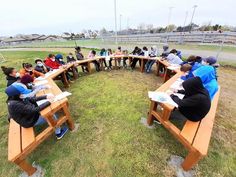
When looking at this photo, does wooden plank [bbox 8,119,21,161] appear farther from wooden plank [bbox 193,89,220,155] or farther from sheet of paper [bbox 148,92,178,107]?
wooden plank [bbox 193,89,220,155]

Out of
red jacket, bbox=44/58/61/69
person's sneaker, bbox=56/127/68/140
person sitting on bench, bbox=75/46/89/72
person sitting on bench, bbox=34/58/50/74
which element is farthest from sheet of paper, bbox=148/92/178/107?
person sitting on bench, bbox=75/46/89/72

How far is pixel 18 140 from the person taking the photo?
2.31m

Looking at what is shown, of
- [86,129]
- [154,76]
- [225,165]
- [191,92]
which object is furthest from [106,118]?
[154,76]

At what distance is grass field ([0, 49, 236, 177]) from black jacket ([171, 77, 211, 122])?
84 cm

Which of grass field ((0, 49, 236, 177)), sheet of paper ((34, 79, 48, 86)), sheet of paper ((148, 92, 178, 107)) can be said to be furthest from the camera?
sheet of paper ((34, 79, 48, 86))

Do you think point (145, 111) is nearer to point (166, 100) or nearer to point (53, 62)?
point (166, 100)

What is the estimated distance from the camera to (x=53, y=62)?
228 inches

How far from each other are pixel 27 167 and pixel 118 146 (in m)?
1.66

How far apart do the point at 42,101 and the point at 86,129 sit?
1.20 meters

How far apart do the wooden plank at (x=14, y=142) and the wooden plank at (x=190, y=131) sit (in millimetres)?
2694

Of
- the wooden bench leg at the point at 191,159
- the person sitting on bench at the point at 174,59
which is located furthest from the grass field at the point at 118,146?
the person sitting on bench at the point at 174,59

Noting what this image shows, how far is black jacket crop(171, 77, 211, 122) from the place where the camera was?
2215 mm

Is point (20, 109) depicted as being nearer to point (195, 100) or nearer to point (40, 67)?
point (195, 100)

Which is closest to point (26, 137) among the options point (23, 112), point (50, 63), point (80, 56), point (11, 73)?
point (23, 112)
